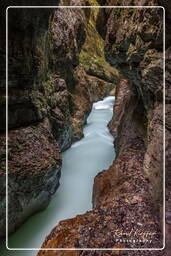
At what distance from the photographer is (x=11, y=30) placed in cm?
636

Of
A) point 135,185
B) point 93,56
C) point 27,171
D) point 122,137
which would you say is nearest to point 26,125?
point 27,171

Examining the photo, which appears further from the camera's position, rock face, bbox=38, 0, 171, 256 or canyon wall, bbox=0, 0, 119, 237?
canyon wall, bbox=0, 0, 119, 237

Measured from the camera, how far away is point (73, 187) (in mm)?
9500

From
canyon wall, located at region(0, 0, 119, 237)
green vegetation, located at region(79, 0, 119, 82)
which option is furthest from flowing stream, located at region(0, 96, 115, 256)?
green vegetation, located at region(79, 0, 119, 82)

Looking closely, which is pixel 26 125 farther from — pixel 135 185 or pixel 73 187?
pixel 135 185

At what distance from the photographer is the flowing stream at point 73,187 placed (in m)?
6.90

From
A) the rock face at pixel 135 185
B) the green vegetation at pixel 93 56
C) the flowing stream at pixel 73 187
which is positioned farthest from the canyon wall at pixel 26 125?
the green vegetation at pixel 93 56

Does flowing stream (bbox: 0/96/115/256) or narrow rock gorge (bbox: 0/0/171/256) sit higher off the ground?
narrow rock gorge (bbox: 0/0/171/256)

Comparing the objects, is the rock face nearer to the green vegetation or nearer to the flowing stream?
the flowing stream

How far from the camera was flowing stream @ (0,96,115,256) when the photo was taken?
6897mm

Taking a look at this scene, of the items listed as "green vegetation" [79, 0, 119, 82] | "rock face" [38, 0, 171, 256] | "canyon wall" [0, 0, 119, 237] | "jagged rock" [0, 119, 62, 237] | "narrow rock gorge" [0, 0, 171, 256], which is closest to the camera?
"rock face" [38, 0, 171, 256]

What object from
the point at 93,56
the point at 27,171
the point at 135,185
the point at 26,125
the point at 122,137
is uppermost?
the point at 93,56

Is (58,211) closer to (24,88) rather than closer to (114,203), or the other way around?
(114,203)

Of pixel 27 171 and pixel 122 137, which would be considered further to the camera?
pixel 122 137
